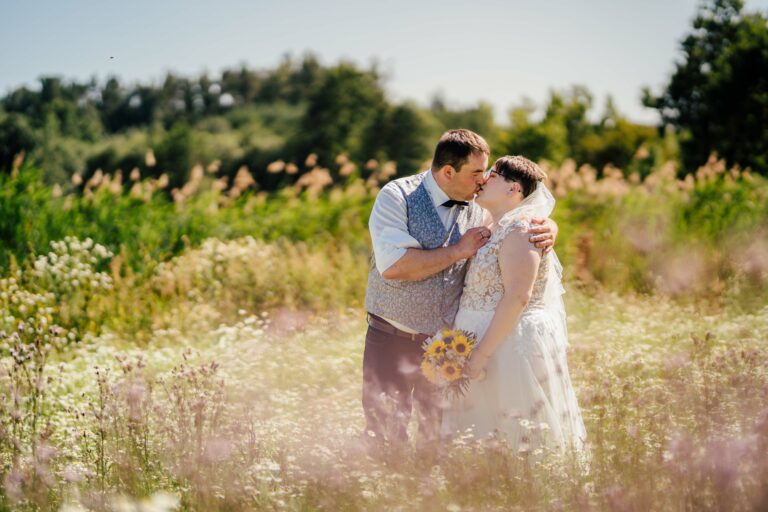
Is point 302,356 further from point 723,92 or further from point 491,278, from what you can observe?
point 723,92

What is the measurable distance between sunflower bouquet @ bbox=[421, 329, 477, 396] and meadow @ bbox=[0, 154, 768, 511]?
0.34 meters

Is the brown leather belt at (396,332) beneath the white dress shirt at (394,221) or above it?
beneath

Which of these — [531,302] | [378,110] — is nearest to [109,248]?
[531,302]

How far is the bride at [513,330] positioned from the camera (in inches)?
154

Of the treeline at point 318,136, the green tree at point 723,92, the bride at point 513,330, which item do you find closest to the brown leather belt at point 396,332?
the bride at point 513,330

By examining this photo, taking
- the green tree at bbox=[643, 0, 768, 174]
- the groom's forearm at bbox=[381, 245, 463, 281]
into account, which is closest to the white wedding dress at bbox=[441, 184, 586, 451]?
the groom's forearm at bbox=[381, 245, 463, 281]

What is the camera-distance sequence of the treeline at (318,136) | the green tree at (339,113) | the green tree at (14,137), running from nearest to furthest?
the treeline at (318,136) < the green tree at (14,137) < the green tree at (339,113)

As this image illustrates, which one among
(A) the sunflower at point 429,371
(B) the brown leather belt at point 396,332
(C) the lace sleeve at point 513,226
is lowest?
(A) the sunflower at point 429,371

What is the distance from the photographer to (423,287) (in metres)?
4.18

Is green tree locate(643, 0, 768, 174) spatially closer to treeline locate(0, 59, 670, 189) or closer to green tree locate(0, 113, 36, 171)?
treeline locate(0, 59, 670, 189)

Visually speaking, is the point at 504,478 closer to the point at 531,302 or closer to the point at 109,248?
the point at 531,302

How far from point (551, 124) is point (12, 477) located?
106ft

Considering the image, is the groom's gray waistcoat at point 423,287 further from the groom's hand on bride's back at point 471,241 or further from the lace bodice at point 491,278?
the groom's hand on bride's back at point 471,241

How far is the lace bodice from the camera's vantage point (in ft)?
13.3
